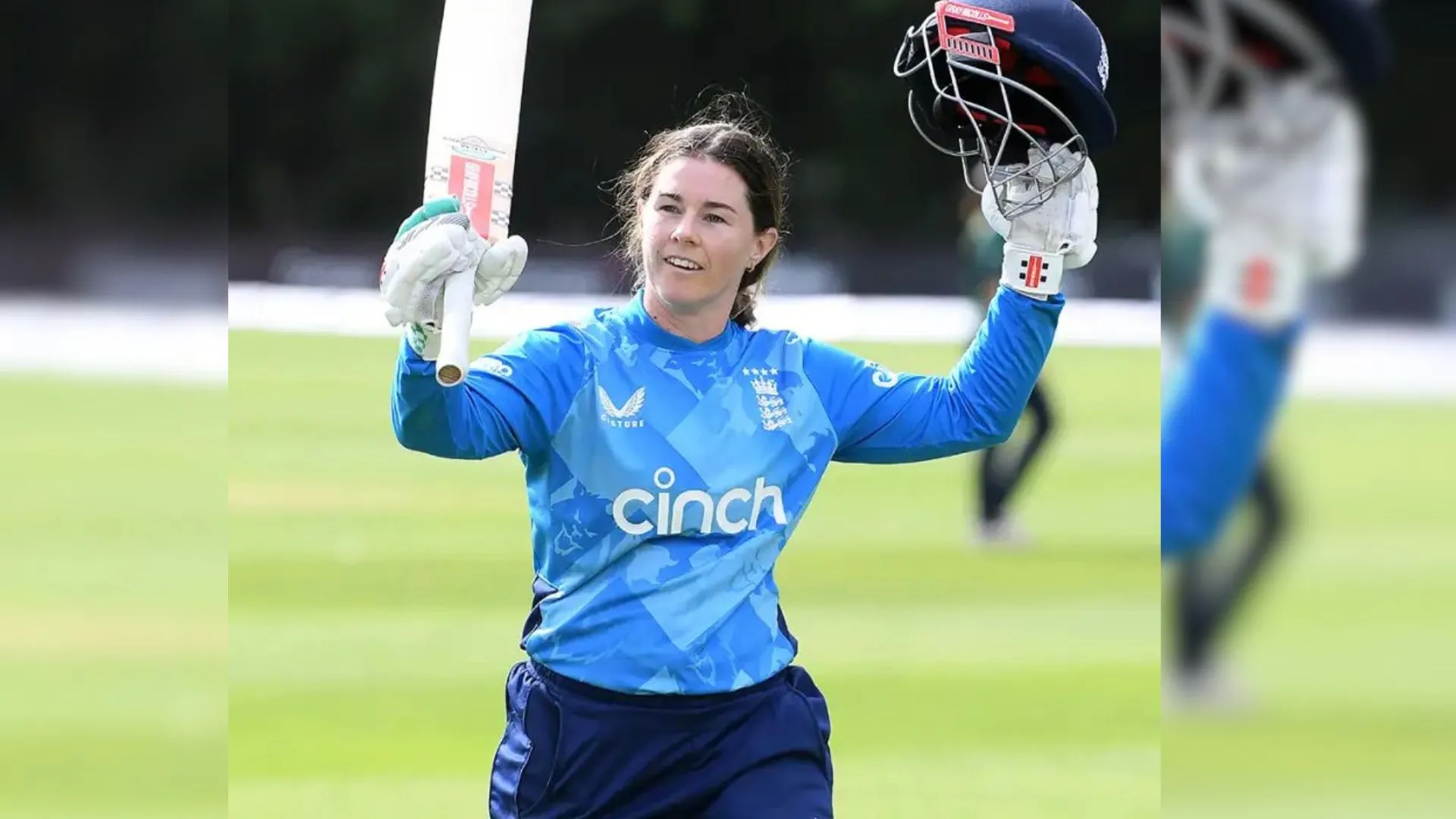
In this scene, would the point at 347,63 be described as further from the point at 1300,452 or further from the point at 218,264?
the point at 1300,452

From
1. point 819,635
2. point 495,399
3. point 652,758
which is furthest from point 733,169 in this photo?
point 819,635

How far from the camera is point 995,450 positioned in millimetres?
7559

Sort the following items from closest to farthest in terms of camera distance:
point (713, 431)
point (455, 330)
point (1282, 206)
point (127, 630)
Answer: point (1282, 206) → point (455, 330) → point (713, 431) → point (127, 630)

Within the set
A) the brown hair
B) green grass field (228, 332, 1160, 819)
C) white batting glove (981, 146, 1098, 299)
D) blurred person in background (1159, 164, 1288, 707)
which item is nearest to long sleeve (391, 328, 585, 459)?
the brown hair

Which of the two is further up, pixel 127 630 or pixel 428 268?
pixel 428 268

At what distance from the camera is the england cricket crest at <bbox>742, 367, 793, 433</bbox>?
2662mm

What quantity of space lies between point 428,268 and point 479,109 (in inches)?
13.3

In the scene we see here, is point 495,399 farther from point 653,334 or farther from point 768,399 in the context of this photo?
point 768,399

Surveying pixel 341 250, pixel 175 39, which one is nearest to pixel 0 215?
pixel 175 39

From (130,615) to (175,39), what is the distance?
371cm

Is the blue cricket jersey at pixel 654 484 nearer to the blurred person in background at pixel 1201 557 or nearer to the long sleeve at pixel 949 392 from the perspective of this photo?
the long sleeve at pixel 949 392

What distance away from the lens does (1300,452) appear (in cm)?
173

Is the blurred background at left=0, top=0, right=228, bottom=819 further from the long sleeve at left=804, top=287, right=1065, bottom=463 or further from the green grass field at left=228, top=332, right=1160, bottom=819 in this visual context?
the long sleeve at left=804, top=287, right=1065, bottom=463

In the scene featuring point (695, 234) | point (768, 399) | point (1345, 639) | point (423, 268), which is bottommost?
point (1345, 639)
